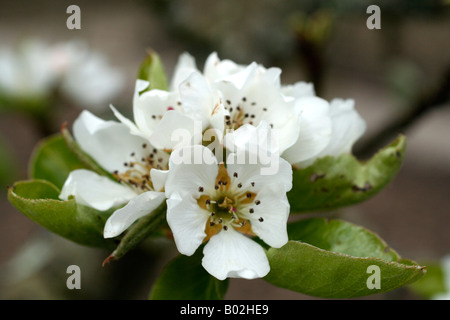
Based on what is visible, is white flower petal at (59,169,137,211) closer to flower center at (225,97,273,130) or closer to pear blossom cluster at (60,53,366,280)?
pear blossom cluster at (60,53,366,280)

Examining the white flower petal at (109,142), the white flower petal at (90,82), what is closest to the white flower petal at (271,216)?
the white flower petal at (109,142)

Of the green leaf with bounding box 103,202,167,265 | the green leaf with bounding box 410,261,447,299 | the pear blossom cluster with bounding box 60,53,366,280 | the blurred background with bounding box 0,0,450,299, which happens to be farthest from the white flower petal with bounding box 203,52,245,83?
the green leaf with bounding box 410,261,447,299

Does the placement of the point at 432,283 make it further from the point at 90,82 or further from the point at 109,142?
the point at 90,82

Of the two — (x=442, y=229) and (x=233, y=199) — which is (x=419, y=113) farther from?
(x=442, y=229)

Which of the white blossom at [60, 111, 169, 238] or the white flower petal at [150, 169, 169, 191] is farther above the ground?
the white blossom at [60, 111, 169, 238]

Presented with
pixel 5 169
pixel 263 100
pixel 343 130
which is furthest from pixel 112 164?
pixel 5 169

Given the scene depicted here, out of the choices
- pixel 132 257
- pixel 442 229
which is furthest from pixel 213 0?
pixel 132 257
